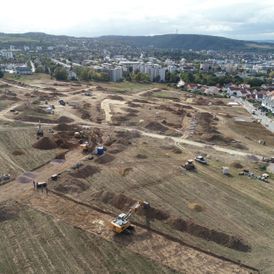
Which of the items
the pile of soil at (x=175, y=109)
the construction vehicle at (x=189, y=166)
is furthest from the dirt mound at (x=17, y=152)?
the pile of soil at (x=175, y=109)

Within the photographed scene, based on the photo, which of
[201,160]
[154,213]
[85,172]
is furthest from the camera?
[201,160]

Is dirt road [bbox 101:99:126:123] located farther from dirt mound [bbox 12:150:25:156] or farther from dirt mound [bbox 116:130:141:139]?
dirt mound [bbox 12:150:25:156]

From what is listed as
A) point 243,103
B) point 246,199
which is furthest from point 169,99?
point 246,199

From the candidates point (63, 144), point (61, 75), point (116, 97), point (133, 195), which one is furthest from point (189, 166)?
point (61, 75)

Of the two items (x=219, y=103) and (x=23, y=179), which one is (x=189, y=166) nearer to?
(x=23, y=179)

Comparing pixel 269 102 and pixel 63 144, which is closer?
pixel 63 144

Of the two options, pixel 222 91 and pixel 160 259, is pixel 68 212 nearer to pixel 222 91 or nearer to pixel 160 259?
pixel 160 259

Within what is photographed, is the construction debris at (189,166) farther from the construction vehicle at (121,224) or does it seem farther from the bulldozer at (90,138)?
the construction vehicle at (121,224)

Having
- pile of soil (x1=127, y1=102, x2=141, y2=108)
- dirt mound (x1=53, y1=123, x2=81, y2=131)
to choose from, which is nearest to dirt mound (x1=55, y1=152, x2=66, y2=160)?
dirt mound (x1=53, y1=123, x2=81, y2=131)
